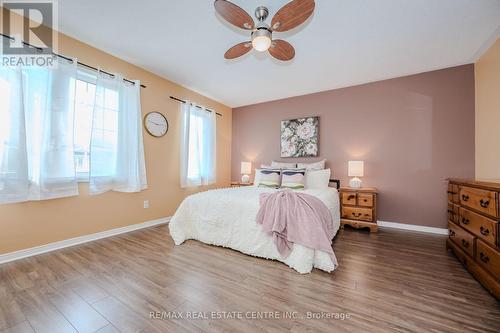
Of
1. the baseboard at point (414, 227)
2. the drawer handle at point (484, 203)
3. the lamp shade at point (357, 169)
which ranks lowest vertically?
the baseboard at point (414, 227)

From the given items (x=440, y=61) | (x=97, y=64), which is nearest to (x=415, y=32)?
(x=440, y=61)

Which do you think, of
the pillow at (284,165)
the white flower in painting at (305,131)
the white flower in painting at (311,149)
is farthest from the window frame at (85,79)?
the white flower in painting at (311,149)

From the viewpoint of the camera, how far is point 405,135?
3348mm

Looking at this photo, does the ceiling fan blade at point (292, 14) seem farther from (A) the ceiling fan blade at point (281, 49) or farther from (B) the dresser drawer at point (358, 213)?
(B) the dresser drawer at point (358, 213)

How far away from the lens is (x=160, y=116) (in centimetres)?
349

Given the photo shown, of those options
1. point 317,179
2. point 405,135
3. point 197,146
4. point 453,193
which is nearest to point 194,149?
→ point 197,146

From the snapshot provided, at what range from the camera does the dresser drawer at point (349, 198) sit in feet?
10.9

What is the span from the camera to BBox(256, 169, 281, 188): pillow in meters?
3.53

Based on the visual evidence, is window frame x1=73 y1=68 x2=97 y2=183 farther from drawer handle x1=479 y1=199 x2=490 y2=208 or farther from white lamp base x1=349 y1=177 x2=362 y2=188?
drawer handle x1=479 y1=199 x2=490 y2=208

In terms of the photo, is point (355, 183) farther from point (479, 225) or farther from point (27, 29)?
point (27, 29)

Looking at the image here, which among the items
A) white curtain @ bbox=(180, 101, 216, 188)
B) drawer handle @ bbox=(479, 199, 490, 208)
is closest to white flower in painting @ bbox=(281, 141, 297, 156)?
white curtain @ bbox=(180, 101, 216, 188)

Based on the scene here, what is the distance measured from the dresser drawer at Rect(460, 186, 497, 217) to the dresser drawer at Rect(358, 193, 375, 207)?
3.86ft

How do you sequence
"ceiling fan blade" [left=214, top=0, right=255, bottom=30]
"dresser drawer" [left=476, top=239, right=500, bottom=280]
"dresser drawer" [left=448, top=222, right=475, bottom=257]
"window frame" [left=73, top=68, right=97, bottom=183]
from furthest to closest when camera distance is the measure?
"window frame" [left=73, top=68, right=97, bottom=183], "dresser drawer" [left=448, top=222, right=475, bottom=257], "ceiling fan blade" [left=214, top=0, right=255, bottom=30], "dresser drawer" [left=476, top=239, right=500, bottom=280]

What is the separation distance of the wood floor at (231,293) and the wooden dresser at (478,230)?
0.14 m
